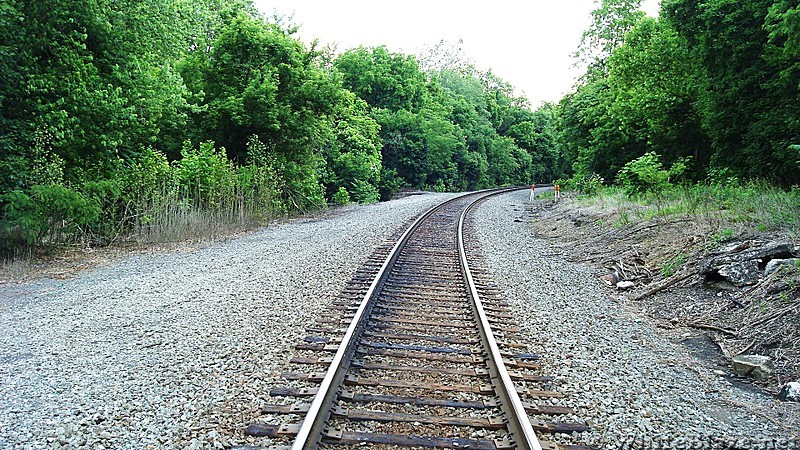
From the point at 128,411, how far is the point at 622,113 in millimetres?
20789

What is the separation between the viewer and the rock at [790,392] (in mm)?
4309

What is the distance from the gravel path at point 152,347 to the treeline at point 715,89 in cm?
680

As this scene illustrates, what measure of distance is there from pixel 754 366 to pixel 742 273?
2.39 meters

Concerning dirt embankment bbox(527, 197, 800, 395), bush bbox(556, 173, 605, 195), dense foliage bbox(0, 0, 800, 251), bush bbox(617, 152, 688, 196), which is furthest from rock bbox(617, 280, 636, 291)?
bush bbox(556, 173, 605, 195)

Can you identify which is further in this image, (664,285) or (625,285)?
(625,285)

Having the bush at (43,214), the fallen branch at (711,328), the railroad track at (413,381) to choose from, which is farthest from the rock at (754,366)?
the bush at (43,214)

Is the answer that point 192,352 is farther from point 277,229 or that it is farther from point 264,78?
point 264,78

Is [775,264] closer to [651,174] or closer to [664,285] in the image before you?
[664,285]

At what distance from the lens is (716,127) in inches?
523

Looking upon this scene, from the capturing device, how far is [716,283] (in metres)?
7.23

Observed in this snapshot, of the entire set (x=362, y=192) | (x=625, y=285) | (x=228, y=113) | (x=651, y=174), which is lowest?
(x=625, y=285)

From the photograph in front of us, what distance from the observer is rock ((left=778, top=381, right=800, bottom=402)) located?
431 cm

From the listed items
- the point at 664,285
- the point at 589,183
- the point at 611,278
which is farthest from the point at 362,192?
the point at 664,285

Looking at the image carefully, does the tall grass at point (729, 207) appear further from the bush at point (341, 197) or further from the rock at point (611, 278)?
the bush at point (341, 197)
